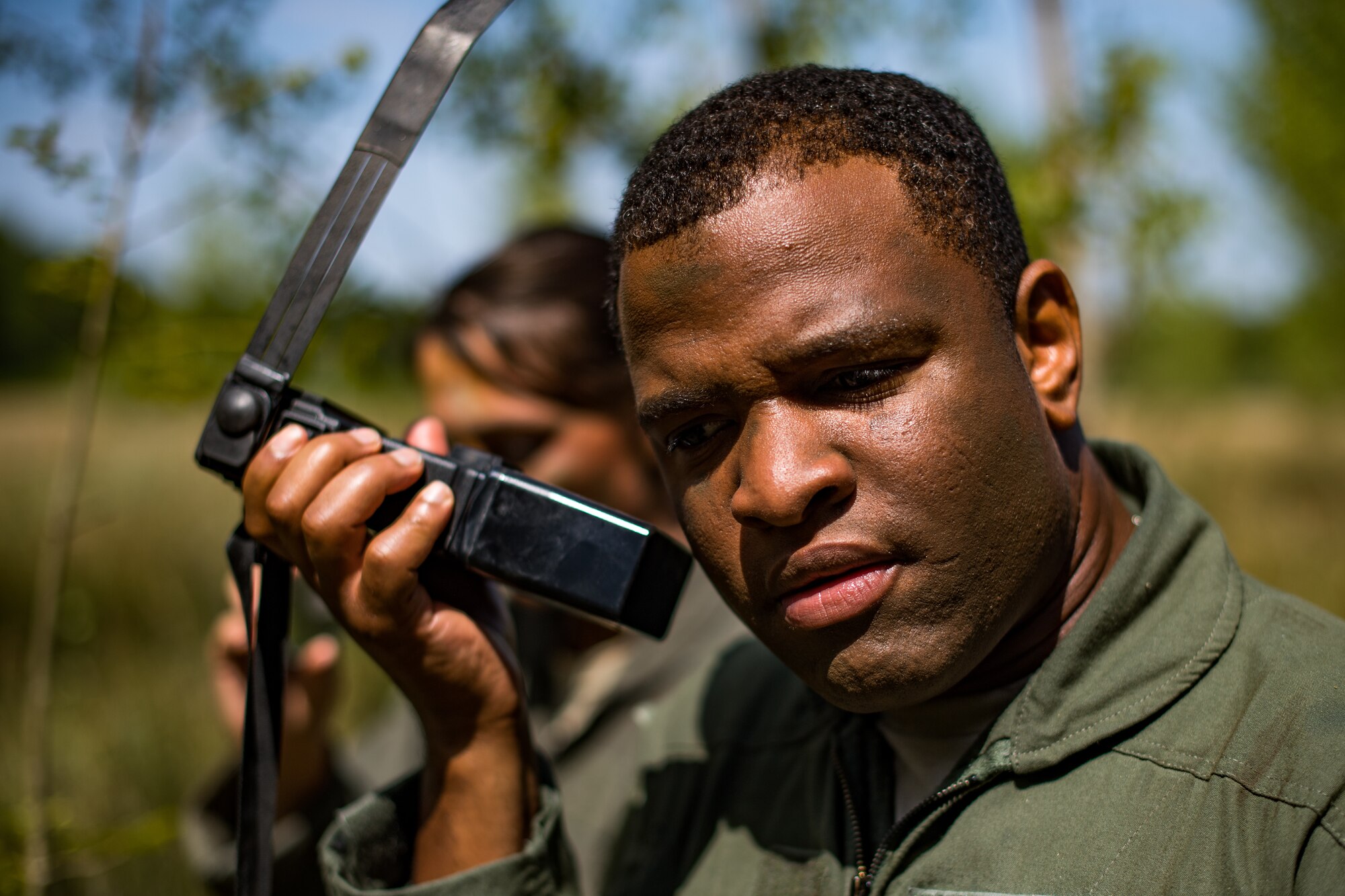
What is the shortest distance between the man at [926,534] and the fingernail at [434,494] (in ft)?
0.04

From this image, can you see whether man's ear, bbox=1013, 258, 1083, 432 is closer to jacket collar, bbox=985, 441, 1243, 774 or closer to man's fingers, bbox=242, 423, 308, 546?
jacket collar, bbox=985, 441, 1243, 774

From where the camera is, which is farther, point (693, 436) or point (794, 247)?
point (693, 436)

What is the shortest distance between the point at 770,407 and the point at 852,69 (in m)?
0.66

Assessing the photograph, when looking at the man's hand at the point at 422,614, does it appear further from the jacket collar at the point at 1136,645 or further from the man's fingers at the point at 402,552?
the jacket collar at the point at 1136,645

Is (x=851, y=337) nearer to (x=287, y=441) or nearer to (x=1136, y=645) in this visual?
(x=1136, y=645)

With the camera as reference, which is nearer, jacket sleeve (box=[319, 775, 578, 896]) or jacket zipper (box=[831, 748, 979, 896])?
jacket zipper (box=[831, 748, 979, 896])

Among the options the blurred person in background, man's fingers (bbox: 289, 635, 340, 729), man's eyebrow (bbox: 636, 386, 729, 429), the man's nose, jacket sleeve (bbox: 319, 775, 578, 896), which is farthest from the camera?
Result: man's fingers (bbox: 289, 635, 340, 729)

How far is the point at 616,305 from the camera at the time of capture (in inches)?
65.9

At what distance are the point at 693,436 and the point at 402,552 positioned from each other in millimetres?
552

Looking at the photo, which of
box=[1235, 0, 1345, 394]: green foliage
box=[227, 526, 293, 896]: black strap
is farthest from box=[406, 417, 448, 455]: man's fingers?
box=[1235, 0, 1345, 394]: green foliage

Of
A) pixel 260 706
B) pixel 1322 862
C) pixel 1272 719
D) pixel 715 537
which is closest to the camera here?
pixel 1322 862

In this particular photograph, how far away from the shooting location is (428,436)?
6.56ft

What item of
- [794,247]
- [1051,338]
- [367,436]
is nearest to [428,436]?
[367,436]

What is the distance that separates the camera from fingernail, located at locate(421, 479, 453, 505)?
172 cm
